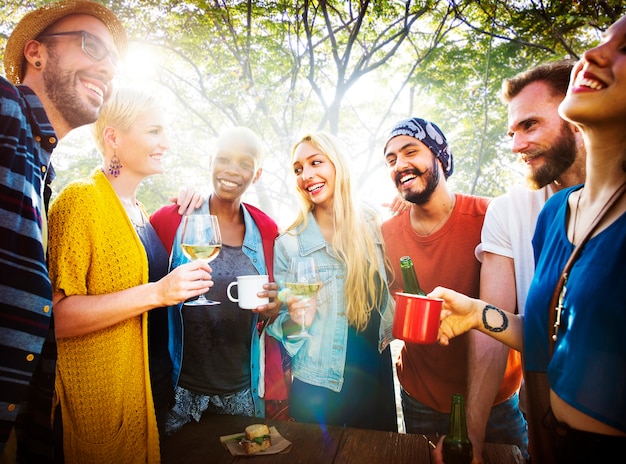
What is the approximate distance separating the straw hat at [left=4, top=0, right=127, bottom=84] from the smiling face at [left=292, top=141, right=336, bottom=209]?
1.64 meters

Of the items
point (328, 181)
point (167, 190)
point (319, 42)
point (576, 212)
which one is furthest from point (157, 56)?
point (576, 212)

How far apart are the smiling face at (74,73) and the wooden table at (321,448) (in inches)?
71.9

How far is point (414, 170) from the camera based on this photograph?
9.21ft

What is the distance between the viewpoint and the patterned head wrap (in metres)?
2.83

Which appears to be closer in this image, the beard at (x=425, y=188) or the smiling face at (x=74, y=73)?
the smiling face at (x=74, y=73)

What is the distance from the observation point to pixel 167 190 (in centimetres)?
1159

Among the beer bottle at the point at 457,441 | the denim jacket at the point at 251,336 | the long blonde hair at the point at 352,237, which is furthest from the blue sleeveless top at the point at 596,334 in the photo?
the denim jacket at the point at 251,336

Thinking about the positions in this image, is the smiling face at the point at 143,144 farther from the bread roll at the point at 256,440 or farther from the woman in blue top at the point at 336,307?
the bread roll at the point at 256,440

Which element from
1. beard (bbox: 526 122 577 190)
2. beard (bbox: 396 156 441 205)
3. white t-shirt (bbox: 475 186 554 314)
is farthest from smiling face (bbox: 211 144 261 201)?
beard (bbox: 526 122 577 190)

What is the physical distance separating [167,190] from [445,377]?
435 inches

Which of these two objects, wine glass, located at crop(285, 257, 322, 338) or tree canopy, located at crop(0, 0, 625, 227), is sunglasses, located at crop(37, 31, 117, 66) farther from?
tree canopy, located at crop(0, 0, 625, 227)

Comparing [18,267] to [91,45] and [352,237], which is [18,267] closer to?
[91,45]

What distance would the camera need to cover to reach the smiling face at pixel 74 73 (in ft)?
6.07

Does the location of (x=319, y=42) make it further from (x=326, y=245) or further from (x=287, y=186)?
(x=326, y=245)
